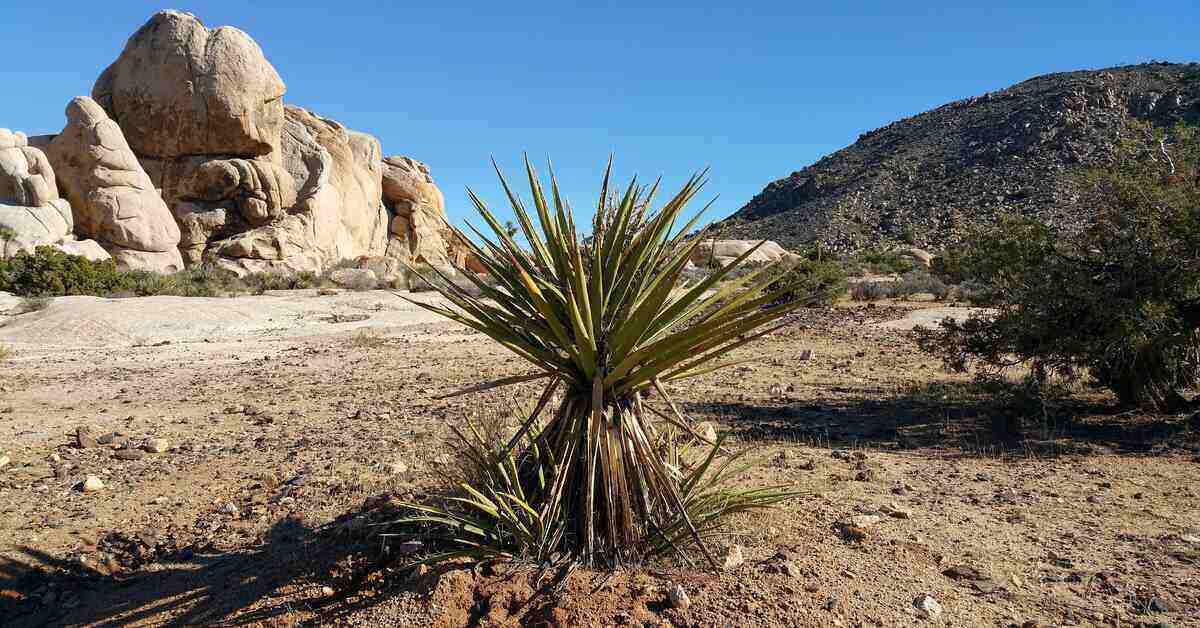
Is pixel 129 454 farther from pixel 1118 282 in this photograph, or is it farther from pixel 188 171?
pixel 188 171

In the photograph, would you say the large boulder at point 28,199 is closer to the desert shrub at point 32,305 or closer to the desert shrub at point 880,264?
the desert shrub at point 32,305

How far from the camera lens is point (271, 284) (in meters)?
22.8

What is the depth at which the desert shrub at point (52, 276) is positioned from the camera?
691 inches

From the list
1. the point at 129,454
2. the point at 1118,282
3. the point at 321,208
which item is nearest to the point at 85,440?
the point at 129,454

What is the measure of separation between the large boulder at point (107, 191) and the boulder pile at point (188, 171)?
43mm

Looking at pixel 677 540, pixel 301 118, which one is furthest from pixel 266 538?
pixel 301 118

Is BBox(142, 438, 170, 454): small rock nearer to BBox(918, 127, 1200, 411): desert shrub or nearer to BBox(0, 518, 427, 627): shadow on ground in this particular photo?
BBox(0, 518, 427, 627): shadow on ground

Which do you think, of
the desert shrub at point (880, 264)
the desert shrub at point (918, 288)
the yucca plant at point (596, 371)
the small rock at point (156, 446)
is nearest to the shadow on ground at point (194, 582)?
the yucca plant at point (596, 371)

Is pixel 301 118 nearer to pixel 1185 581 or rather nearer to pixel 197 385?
pixel 197 385

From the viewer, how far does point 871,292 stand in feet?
61.5

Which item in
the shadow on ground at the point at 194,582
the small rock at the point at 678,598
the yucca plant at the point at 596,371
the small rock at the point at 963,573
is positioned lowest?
the shadow on ground at the point at 194,582

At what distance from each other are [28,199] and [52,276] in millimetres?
7985

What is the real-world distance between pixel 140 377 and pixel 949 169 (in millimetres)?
41016

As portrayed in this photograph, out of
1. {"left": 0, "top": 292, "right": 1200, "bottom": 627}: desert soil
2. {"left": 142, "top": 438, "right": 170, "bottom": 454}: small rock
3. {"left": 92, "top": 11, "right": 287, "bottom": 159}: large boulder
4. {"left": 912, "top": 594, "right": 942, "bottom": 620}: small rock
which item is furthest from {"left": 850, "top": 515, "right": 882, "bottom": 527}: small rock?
{"left": 92, "top": 11, "right": 287, "bottom": 159}: large boulder
